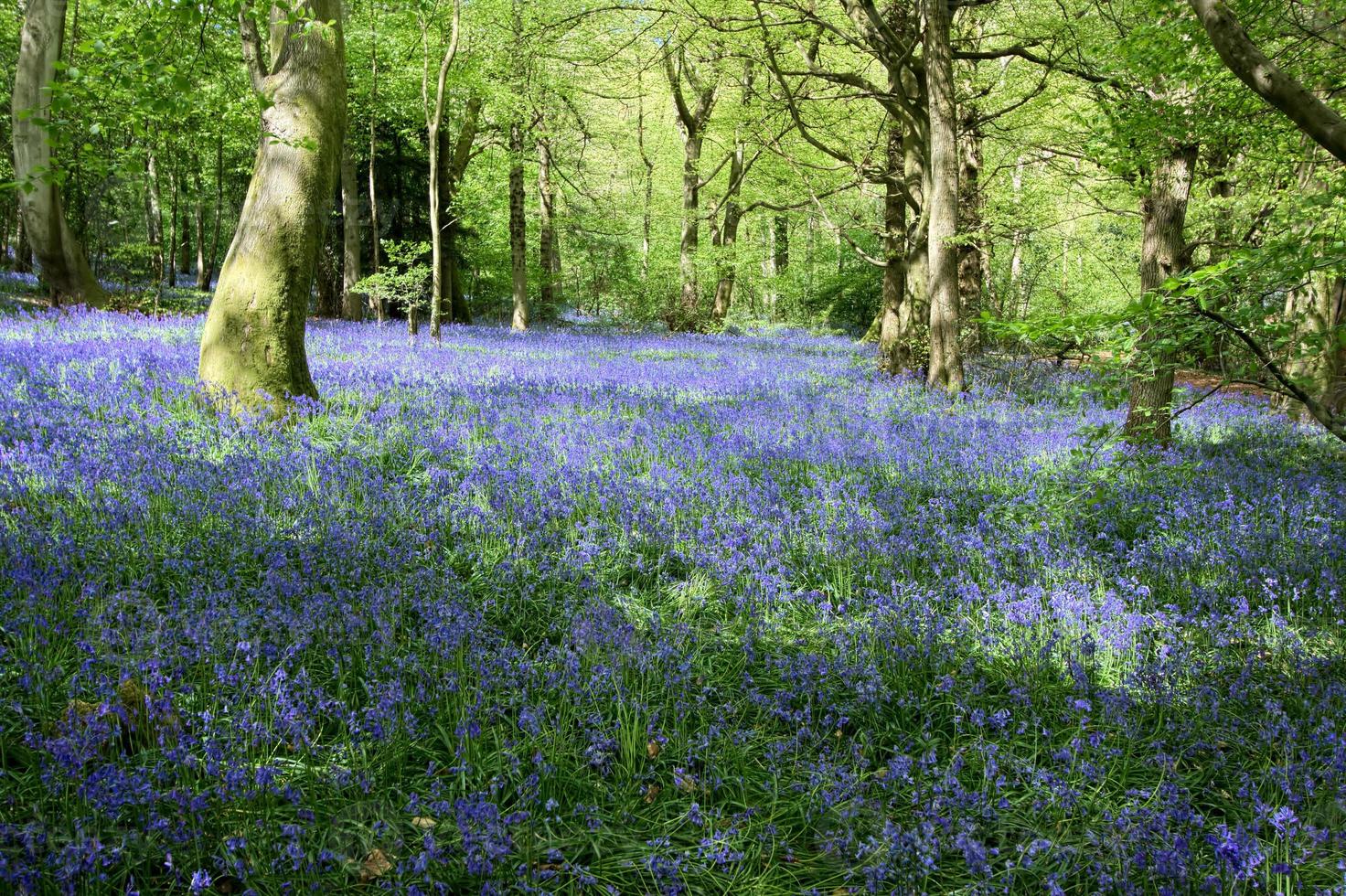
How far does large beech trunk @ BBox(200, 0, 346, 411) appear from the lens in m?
6.66

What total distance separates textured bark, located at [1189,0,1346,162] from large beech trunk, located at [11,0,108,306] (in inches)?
538

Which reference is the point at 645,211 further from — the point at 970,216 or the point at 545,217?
the point at 970,216

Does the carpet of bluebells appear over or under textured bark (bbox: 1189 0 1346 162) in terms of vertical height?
under

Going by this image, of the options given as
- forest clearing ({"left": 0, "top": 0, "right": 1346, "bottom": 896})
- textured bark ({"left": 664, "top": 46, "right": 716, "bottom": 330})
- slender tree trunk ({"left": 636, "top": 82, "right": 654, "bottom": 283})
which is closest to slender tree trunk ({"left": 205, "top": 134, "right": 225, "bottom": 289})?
forest clearing ({"left": 0, "top": 0, "right": 1346, "bottom": 896})

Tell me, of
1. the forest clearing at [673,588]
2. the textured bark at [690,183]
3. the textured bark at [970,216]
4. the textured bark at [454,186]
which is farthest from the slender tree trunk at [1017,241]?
the textured bark at [454,186]

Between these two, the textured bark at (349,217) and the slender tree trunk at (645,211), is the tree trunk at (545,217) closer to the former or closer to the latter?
the slender tree trunk at (645,211)

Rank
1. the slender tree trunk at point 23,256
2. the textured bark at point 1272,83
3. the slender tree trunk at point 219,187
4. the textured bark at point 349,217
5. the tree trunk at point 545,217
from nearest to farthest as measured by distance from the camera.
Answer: the textured bark at point 1272,83, the textured bark at point 349,217, the slender tree trunk at point 219,187, the tree trunk at point 545,217, the slender tree trunk at point 23,256

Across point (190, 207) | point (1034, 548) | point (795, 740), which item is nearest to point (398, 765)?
point (795, 740)

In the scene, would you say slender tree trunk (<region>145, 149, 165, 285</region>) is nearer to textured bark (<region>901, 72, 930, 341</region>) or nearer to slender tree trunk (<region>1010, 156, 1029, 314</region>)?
textured bark (<region>901, 72, 930, 341</region>)

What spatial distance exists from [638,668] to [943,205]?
9699mm

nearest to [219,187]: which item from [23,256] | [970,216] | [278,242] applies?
[23,256]

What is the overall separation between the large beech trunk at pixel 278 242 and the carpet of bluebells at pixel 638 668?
1.92ft

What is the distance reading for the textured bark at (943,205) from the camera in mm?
10195

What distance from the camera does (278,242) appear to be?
6.70 meters
